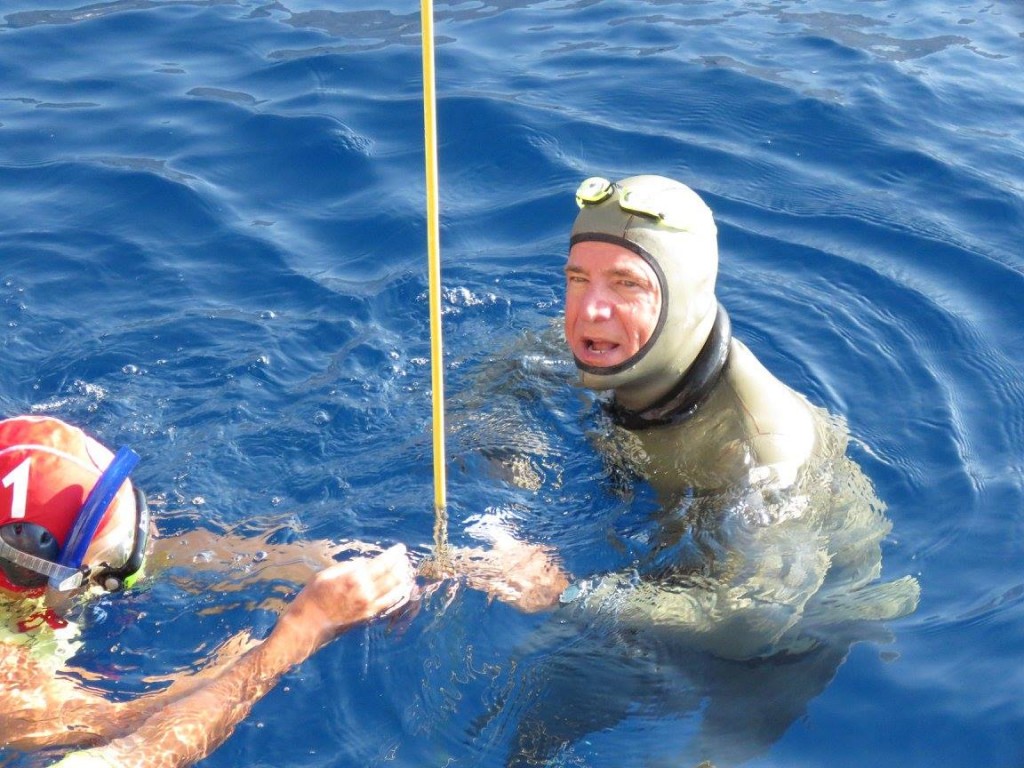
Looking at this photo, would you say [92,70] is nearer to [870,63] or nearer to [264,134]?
[264,134]

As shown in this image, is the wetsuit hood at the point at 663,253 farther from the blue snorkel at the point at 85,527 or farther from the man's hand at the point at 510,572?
the blue snorkel at the point at 85,527

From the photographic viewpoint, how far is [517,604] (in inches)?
185

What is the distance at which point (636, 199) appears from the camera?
15.3 ft

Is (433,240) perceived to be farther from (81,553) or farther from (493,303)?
(493,303)

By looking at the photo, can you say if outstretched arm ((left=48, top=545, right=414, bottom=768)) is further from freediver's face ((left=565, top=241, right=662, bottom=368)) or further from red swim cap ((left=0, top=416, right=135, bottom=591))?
freediver's face ((left=565, top=241, right=662, bottom=368))

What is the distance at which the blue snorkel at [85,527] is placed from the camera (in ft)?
13.0

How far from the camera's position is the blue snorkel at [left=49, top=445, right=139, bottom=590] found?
397 cm

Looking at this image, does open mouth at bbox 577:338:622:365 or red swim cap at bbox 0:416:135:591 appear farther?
open mouth at bbox 577:338:622:365

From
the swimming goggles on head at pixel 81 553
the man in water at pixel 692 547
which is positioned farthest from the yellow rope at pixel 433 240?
the swimming goggles on head at pixel 81 553

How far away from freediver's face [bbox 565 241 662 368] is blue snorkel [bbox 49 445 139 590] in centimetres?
182

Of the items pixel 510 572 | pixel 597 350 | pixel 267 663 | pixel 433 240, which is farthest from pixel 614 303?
pixel 267 663

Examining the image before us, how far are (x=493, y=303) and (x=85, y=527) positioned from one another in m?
3.26

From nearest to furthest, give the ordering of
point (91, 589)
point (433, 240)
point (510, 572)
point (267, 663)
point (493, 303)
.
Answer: point (433, 240) → point (267, 663) → point (91, 589) → point (510, 572) → point (493, 303)

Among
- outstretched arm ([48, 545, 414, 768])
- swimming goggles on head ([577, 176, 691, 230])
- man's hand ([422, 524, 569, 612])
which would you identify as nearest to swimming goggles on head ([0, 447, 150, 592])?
outstretched arm ([48, 545, 414, 768])
